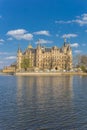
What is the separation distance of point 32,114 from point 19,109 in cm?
342

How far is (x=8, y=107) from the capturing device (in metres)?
34.8

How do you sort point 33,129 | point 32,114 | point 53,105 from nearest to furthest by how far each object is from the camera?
point 33,129 → point 32,114 → point 53,105

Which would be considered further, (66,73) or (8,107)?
(66,73)

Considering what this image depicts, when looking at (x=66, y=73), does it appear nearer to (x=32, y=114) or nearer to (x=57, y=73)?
(x=57, y=73)

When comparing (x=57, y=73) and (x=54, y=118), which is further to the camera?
(x=57, y=73)

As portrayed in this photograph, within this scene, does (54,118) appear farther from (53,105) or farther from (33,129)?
(53,105)

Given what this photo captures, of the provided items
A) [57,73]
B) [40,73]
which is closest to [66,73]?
[57,73]

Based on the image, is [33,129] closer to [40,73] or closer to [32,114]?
[32,114]

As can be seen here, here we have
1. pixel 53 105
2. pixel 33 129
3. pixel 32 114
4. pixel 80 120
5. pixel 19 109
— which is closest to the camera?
pixel 33 129

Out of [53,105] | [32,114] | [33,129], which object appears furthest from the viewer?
[53,105]

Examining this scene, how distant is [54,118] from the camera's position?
28.2m

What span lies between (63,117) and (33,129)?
5.55m

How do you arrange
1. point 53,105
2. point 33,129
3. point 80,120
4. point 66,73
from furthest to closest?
point 66,73, point 53,105, point 80,120, point 33,129

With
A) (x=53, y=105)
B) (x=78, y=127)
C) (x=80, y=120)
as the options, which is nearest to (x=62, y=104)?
(x=53, y=105)
